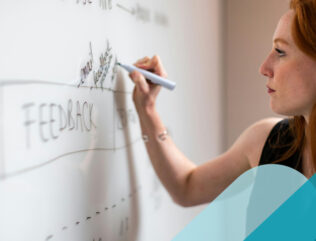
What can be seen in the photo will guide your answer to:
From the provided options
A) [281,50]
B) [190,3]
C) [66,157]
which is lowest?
[66,157]

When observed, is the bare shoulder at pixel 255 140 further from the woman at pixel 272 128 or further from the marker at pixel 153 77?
the marker at pixel 153 77

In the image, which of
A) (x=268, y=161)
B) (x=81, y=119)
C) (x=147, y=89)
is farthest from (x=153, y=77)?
(x=268, y=161)

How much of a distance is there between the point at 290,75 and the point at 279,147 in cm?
16

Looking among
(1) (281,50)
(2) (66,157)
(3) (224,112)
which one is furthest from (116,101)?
(3) (224,112)

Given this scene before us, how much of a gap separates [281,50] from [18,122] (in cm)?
40

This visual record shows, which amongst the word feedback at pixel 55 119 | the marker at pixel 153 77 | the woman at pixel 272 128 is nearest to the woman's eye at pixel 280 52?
the woman at pixel 272 128

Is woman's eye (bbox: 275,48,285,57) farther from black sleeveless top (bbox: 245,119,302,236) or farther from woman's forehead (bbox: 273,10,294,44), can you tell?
black sleeveless top (bbox: 245,119,302,236)

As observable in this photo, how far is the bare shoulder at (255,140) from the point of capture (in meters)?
0.72

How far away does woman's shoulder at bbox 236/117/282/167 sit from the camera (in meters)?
0.72

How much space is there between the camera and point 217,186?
2.43 ft

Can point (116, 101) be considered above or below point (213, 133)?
above

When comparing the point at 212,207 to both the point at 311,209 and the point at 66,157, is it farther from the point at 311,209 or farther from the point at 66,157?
the point at 66,157

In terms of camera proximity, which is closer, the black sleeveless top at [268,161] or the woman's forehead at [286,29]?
the woman's forehead at [286,29]
